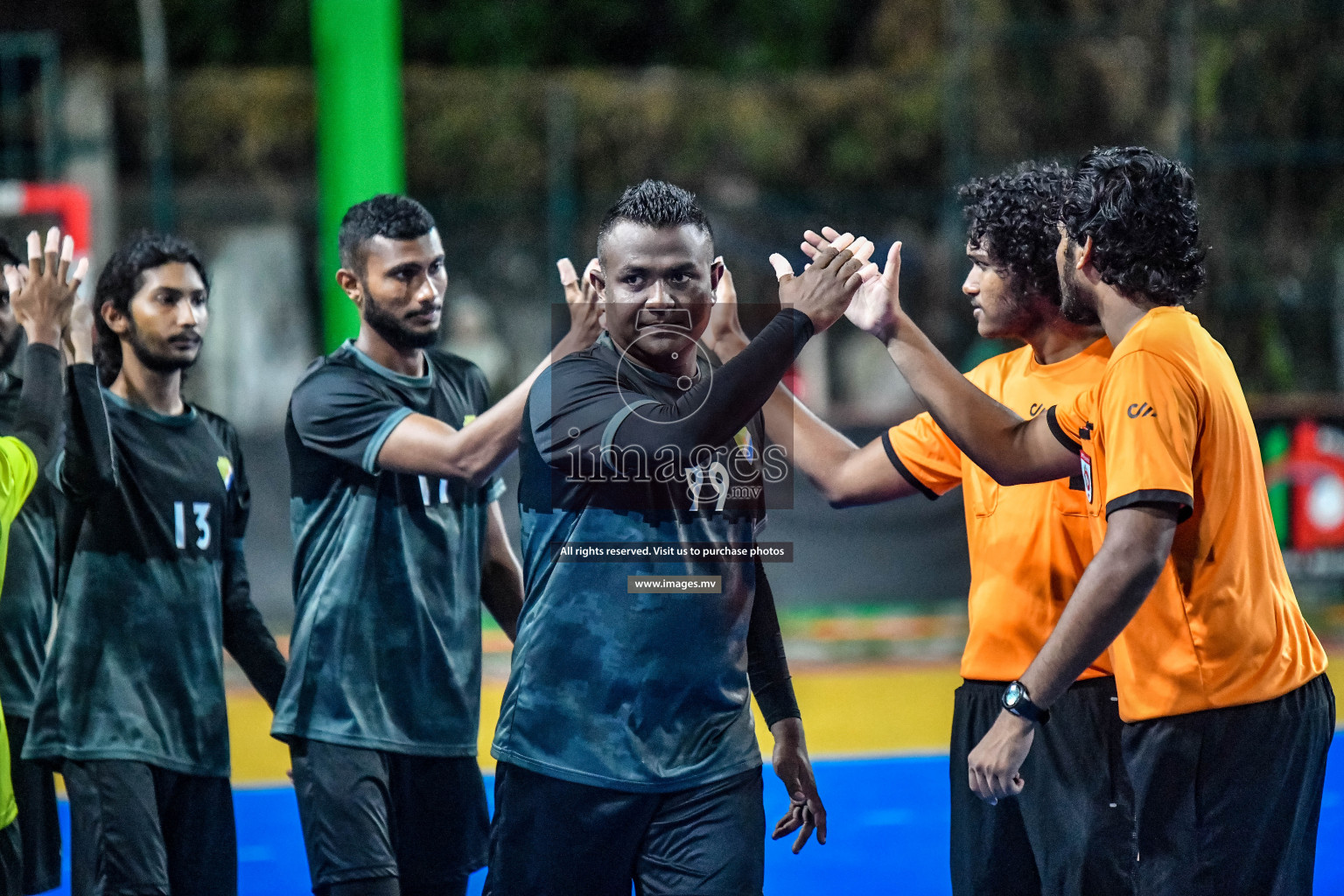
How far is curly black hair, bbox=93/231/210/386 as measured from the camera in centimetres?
457

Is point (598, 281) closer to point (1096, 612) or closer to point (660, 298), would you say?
point (660, 298)

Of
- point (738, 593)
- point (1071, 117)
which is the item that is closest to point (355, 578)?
point (738, 593)

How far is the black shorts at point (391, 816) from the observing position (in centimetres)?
396

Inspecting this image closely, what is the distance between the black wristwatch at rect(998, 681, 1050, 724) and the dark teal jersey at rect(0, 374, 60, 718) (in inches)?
120

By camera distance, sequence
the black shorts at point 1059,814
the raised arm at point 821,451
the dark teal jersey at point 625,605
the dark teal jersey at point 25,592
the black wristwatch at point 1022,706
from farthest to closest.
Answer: the dark teal jersey at point 25,592 < the raised arm at point 821,451 < the black shorts at point 1059,814 < the dark teal jersey at point 625,605 < the black wristwatch at point 1022,706

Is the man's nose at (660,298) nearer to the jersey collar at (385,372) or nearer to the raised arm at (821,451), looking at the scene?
the raised arm at (821,451)

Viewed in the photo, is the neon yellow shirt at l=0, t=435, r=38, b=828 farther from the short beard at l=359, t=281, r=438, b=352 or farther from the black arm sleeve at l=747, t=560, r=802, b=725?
the black arm sleeve at l=747, t=560, r=802, b=725

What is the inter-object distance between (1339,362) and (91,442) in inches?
474

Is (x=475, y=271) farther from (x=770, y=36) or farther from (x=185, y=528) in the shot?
(x=185, y=528)

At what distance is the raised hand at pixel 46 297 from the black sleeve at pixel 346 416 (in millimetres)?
648

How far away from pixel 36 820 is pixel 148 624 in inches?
30.9

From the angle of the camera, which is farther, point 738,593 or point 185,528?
point 185,528

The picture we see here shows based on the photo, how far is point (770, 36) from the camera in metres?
23.8

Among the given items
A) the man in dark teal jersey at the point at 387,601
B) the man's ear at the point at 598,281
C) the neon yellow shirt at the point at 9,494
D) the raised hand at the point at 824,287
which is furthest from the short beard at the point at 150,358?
the raised hand at the point at 824,287
